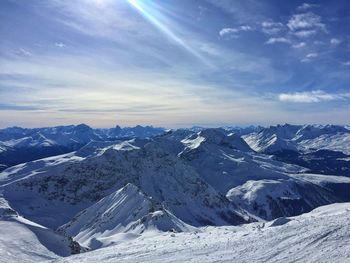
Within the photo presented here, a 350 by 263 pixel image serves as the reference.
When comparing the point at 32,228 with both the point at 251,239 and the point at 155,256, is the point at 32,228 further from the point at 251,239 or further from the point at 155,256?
the point at 251,239

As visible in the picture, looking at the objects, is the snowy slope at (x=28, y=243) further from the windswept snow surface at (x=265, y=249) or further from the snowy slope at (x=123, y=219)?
the snowy slope at (x=123, y=219)

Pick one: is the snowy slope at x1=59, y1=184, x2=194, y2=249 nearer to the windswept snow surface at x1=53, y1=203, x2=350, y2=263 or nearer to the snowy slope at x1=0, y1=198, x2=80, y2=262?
the snowy slope at x1=0, y1=198, x2=80, y2=262

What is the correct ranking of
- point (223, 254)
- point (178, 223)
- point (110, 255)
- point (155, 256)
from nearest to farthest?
1. point (223, 254)
2. point (155, 256)
3. point (110, 255)
4. point (178, 223)

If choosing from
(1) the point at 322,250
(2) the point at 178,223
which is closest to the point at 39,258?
(1) the point at 322,250

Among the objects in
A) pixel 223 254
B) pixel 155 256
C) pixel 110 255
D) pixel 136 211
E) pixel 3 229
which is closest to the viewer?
pixel 223 254

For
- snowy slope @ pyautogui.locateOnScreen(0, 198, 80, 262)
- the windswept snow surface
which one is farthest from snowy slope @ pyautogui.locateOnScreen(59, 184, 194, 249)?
the windswept snow surface

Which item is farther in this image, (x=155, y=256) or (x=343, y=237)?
(x=155, y=256)

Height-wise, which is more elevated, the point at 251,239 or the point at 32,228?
the point at 251,239
